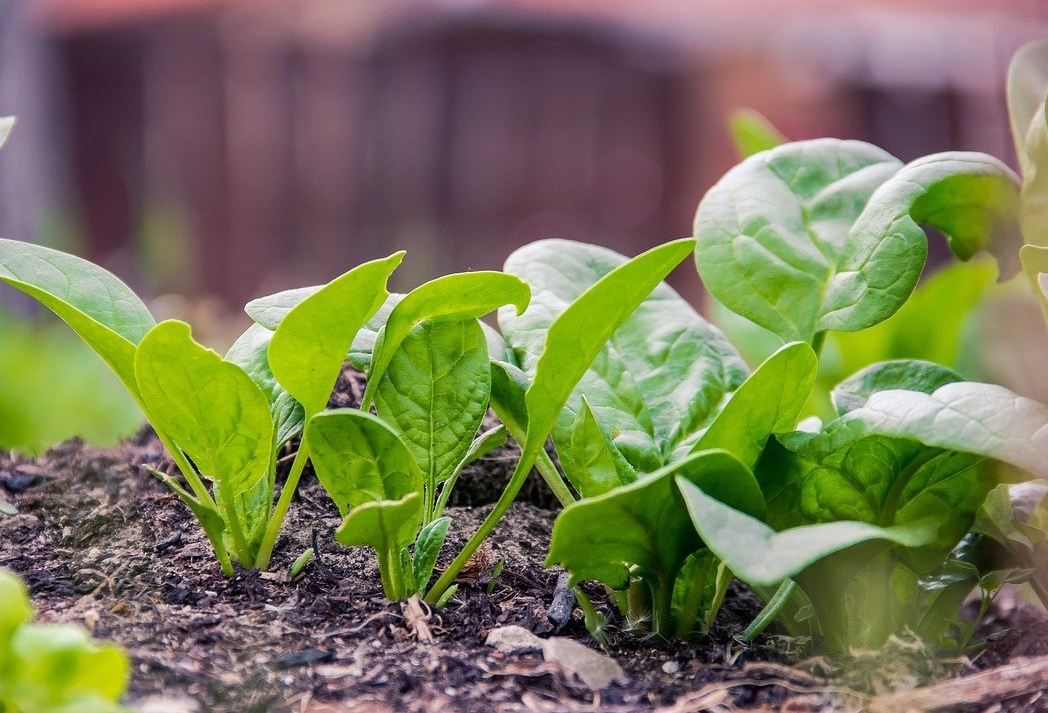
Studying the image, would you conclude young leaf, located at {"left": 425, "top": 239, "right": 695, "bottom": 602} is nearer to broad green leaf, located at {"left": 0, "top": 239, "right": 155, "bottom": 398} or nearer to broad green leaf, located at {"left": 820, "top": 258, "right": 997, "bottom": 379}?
broad green leaf, located at {"left": 0, "top": 239, "right": 155, "bottom": 398}

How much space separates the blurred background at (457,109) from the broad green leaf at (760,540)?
4716 millimetres

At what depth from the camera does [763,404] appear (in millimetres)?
778

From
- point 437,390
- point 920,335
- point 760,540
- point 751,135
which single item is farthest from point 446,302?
point 920,335

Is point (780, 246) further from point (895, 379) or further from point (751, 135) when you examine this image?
point (751, 135)

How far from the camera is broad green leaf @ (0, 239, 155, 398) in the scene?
0.78m

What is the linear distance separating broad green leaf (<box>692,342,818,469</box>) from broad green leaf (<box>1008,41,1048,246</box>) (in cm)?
32

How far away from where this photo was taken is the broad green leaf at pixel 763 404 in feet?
2.49

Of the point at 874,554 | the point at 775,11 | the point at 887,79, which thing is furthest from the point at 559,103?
the point at 874,554

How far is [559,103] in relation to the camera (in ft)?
19.4

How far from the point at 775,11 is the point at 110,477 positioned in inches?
205

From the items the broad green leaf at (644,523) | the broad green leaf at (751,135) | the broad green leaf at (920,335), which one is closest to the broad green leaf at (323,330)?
the broad green leaf at (644,523)

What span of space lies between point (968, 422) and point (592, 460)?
0.29m

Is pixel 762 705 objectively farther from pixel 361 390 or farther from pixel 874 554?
pixel 361 390

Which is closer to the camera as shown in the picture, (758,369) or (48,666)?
(48,666)
